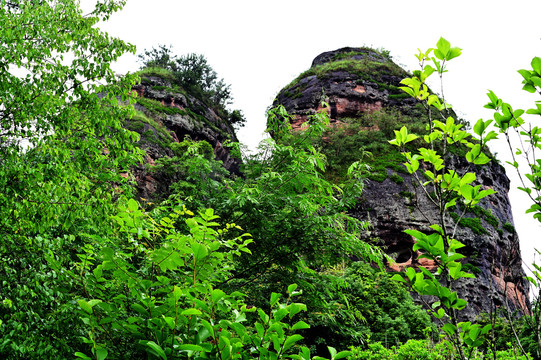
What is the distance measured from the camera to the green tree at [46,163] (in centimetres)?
279

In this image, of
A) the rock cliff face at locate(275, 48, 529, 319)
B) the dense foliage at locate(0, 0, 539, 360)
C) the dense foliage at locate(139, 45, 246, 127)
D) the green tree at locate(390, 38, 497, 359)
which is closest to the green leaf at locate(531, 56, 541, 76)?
the dense foliage at locate(0, 0, 539, 360)

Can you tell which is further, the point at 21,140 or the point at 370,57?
the point at 370,57

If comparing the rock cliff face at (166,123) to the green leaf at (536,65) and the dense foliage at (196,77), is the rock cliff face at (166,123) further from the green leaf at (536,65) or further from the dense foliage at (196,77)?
the green leaf at (536,65)

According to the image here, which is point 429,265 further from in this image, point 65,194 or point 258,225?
point 65,194

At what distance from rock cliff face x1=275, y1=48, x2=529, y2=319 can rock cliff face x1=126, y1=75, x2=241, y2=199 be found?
249 inches

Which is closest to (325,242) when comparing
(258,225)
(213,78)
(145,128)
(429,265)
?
(258,225)

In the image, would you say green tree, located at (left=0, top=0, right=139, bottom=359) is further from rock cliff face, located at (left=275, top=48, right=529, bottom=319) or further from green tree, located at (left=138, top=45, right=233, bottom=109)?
green tree, located at (left=138, top=45, right=233, bottom=109)

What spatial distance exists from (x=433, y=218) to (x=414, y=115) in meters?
10.9

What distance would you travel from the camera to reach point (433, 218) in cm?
1634

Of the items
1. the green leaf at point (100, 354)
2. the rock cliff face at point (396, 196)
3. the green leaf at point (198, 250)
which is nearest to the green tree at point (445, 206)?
the green leaf at point (198, 250)

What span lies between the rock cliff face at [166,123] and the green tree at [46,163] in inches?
458

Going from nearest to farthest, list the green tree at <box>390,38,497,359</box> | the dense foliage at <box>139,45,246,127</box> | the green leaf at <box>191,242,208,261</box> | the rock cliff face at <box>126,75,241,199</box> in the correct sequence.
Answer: the green tree at <box>390,38,497,359</box>
the green leaf at <box>191,242,208,261</box>
the rock cliff face at <box>126,75,241,199</box>
the dense foliage at <box>139,45,246,127</box>

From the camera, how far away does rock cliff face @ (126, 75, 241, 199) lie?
1720 centimetres

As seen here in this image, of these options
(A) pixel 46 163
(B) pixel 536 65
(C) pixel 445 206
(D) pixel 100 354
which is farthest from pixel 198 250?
(A) pixel 46 163
